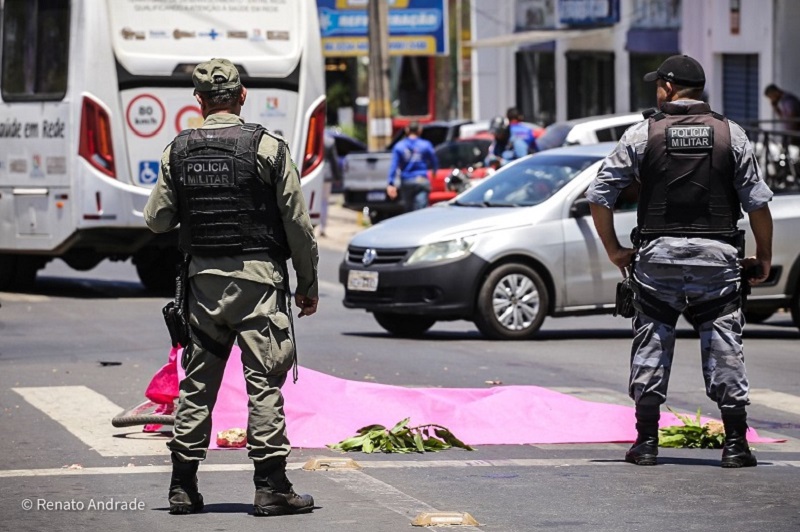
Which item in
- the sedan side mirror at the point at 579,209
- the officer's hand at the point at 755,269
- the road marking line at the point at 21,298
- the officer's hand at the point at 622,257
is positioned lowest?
the road marking line at the point at 21,298

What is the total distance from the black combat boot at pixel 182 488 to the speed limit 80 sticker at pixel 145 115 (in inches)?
408

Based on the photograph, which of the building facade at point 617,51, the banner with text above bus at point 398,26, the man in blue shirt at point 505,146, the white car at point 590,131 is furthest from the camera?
the banner with text above bus at point 398,26

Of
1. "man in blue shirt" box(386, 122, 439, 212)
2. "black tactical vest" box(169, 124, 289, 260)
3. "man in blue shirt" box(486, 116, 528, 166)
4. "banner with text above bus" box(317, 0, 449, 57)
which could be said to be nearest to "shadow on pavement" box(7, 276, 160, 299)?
"man in blue shirt" box(386, 122, 439, 212)

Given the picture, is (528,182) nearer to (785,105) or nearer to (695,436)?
(695,436)

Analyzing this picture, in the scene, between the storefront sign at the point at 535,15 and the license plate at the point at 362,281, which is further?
the storefront sign at the point at 535,15

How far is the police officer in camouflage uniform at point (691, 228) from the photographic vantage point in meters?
7.77

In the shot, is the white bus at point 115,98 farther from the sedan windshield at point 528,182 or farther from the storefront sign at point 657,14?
the storefront sign at point 657,14

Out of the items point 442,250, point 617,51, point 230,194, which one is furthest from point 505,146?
point 617,51

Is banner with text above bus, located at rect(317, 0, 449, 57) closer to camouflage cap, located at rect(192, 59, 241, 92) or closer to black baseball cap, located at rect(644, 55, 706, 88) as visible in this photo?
black baseball cap, located at rect(644, 55, 706, 88)

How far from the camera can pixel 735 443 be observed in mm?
7859

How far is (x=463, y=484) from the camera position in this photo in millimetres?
7453

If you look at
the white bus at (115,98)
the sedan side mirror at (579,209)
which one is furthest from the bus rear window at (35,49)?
the sedan side mirror at (579,209)

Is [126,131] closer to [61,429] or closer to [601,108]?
[61,429]

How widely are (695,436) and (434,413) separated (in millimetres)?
1361
